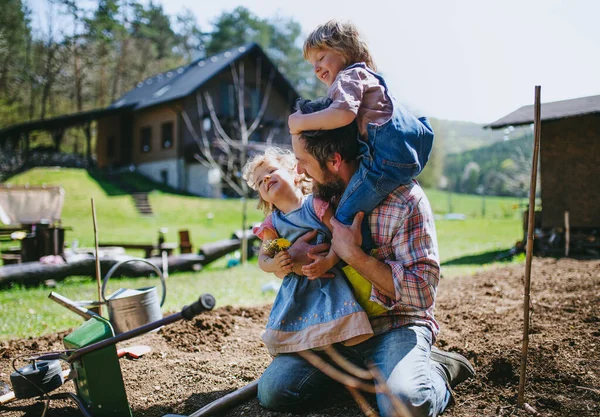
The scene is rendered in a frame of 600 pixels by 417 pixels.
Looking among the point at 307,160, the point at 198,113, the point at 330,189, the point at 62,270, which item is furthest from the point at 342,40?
the point at 198,113

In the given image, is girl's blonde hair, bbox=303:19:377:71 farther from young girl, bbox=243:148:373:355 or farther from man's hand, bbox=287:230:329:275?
man's hand, bbox=287:230:329:275

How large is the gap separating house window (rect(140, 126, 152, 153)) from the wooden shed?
22.2 metres

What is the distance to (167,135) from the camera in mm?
26266

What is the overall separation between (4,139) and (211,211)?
1725cm

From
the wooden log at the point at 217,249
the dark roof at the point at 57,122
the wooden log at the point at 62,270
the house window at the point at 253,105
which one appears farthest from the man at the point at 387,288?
the dark roof at the point at 57,122

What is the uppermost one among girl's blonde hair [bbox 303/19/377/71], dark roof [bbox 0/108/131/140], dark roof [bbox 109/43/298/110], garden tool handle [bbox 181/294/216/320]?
dark roof [bbox 109/43/298/110]

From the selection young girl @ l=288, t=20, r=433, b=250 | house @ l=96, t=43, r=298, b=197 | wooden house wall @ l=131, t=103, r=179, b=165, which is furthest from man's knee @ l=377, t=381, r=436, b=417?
wooden house wall @ l=131, t=103, r=179, b=165

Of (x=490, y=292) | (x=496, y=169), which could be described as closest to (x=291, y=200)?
(x=490, y=292)

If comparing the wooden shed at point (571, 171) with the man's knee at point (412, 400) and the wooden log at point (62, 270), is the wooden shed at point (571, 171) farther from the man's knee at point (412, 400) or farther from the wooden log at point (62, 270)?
the man's knee at point (412, 400)

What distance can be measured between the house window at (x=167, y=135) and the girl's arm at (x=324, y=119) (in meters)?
24.4

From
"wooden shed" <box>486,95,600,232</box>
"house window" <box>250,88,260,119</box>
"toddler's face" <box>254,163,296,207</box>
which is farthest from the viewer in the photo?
"house window" <box>250,88,260,119</box>

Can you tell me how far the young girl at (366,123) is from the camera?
2176mm

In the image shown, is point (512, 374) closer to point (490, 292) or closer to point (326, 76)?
point (326, 76)

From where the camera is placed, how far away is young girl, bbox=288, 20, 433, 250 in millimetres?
2176
